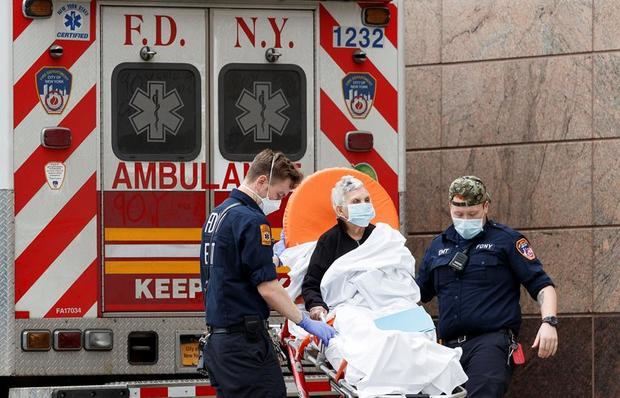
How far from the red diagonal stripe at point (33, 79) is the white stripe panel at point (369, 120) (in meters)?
1.38

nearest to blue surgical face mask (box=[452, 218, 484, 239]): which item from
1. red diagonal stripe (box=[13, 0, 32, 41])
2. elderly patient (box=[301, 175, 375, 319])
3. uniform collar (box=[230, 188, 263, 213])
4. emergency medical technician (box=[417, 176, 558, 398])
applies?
emergency medical technician (box=[417, 176, 558, 398])

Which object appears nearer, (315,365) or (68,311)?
(315,365)

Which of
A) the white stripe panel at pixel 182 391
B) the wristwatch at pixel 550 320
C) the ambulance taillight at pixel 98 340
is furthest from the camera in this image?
the ambulance taillight at pixel 98 340

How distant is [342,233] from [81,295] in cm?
160

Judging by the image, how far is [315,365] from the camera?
665 centimetres

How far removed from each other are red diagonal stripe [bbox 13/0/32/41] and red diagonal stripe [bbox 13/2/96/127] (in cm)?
16

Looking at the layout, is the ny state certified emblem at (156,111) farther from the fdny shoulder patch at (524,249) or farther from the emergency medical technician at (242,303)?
the fdny shoulder patch at (524,249)

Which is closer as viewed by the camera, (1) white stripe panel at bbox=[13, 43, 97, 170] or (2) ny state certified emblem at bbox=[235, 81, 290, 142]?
(1) white stripe panel at bbox=[13, 43, 97, 170]

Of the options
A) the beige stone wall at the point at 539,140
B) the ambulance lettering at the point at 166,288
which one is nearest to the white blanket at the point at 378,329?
the ambulance lettering at the point at 166,288

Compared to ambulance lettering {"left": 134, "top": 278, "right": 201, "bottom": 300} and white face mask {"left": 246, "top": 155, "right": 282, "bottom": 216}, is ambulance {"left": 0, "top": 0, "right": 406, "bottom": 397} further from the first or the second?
white face mask {"left": 246, "top": 155, "right": 282, "bottom": 216}

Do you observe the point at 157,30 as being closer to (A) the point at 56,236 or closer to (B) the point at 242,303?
(A) the point at 56,236

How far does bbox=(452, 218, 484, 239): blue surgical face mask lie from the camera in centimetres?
699

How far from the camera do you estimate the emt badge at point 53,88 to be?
24.6ft

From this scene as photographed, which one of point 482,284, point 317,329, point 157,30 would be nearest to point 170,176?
point 157,30
